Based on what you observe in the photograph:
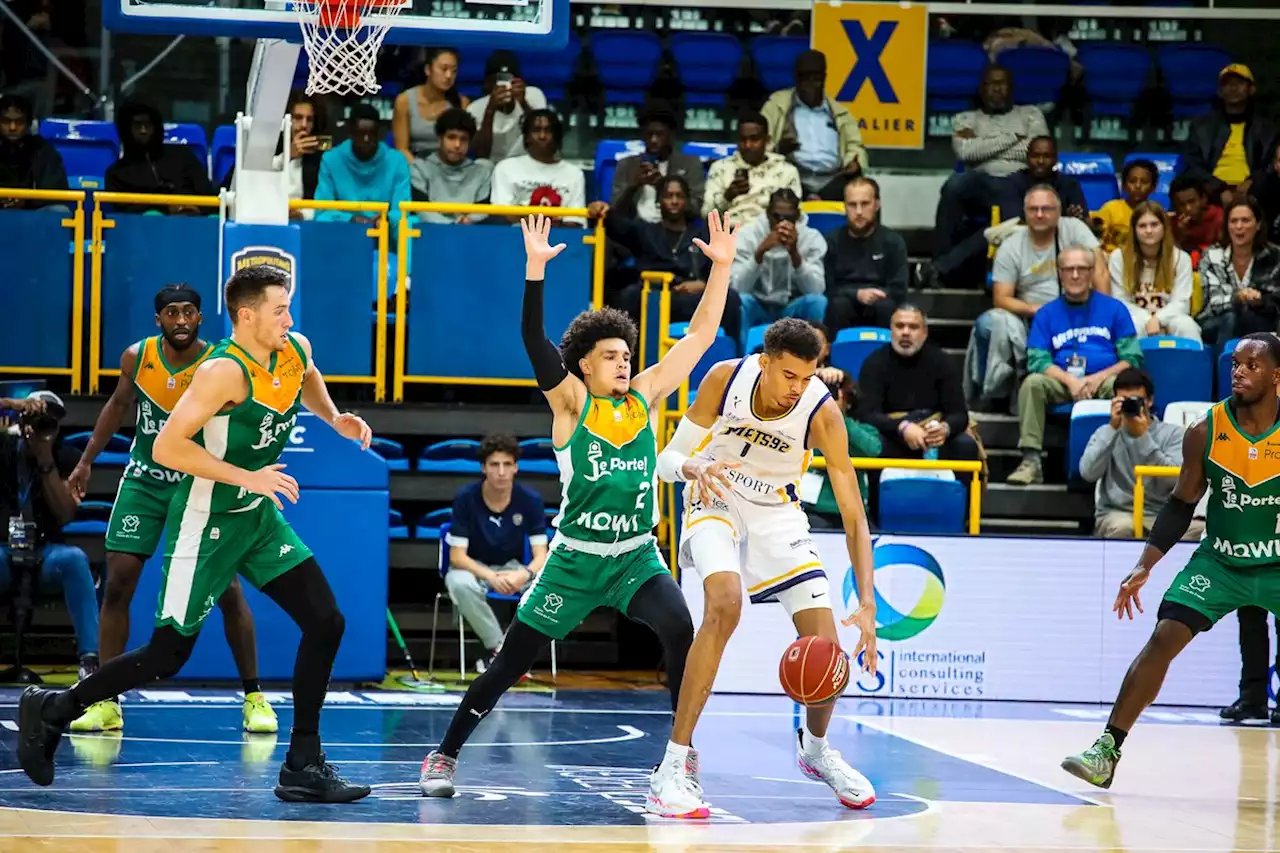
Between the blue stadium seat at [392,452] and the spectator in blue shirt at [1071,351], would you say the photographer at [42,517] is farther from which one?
the spectator in blue shirt at [1071,351]

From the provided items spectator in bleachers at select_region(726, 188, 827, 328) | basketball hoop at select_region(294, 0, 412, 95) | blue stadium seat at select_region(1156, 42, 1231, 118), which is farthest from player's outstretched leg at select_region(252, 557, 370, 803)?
blue stadium seat at select_region(1156, 42, 1231, 118)

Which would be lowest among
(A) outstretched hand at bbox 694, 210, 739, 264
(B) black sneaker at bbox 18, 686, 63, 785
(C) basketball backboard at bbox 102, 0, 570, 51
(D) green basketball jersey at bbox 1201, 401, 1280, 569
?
(B) black sneaker at bbox 18, 686, 63, 785

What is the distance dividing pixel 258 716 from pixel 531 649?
7.32ft

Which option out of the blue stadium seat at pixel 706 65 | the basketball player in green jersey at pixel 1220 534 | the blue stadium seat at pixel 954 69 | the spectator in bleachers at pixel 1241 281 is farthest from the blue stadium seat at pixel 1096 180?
the basketball player in green jersey at pixel 1220 534

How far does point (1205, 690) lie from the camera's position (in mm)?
10875

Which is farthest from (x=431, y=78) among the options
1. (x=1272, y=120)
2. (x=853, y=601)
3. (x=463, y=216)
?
(x=1272, y=120)

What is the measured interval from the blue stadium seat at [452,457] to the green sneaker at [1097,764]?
17.2 ft

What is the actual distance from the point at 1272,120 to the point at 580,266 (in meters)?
7.64

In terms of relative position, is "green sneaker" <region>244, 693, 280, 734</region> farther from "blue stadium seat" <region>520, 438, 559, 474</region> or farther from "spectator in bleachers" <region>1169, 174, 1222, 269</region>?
"spectator in bleachers" <region>1169, 174, 1222, 269</region>

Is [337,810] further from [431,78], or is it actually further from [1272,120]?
[1272,120]

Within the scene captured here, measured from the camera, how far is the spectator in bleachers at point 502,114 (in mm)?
13367

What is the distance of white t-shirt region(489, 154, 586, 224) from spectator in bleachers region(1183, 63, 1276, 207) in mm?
5424

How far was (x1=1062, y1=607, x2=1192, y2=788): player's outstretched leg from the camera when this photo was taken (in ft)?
23.7

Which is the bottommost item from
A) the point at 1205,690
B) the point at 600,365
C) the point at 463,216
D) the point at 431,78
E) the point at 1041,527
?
the point at 1205,690
